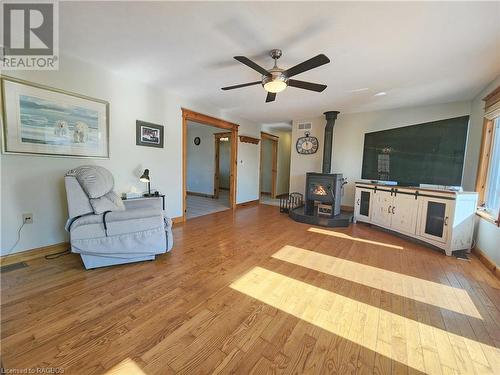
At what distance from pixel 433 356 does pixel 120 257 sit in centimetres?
267

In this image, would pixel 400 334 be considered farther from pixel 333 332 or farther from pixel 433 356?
pixel 333 332

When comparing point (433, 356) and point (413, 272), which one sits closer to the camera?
point (433, 356)

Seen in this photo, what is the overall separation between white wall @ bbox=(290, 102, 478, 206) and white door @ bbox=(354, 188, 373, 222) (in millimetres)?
878

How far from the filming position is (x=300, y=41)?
2.03 metres

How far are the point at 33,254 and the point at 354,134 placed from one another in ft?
19.0

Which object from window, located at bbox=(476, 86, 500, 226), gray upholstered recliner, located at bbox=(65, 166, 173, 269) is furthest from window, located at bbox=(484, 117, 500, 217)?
gray upholstered recliner, located at bbox=(65, 166, 173, 269)

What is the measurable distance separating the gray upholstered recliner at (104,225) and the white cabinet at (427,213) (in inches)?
141

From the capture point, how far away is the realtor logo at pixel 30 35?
175 cm

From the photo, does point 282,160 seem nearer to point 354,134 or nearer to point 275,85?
point 354,134

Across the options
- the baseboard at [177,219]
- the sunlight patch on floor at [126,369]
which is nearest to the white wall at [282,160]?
the baseboard at [177,219]

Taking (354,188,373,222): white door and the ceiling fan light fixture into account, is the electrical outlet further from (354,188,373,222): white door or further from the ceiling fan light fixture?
(354,188,373,222): white door

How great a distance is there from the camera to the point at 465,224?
2.79 metres

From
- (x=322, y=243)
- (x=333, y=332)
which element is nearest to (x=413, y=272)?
(x=322, y=243)

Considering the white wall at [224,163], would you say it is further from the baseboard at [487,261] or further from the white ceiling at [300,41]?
the baseboard at [487,261]
